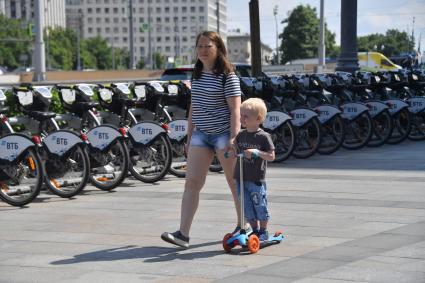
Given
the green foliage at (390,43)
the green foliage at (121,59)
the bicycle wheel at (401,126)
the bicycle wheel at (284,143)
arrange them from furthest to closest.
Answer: the green foliage at (121,59)
the green foliage at (390,43)
the bicycle wheel at (401,126)
the bicycle wheel at (284,143)

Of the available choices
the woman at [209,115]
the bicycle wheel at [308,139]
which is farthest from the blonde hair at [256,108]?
the bicycle wheel at [308,139]

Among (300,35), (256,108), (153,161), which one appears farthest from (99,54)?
(256,108)

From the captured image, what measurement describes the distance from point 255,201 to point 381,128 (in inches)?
311

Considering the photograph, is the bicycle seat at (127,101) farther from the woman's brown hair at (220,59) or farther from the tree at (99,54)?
the tree at (99,54)

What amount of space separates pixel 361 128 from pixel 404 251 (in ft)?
24.4

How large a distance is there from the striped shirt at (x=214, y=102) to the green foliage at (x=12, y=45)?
101553 millimetres

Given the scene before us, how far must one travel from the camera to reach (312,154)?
12.2 m

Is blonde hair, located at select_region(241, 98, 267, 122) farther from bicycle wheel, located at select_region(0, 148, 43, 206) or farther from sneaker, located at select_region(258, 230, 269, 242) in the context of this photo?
bicycle wheel, located at select_region(0, 148, 43, 206)

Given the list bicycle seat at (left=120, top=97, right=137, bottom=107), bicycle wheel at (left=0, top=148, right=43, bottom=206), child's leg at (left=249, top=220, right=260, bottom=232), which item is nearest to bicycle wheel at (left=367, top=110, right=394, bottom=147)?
bicycle seat at (left=120, top=97, right=137, bottom=107)

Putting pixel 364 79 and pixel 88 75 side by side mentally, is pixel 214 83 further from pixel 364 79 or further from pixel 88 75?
pixel 88 75

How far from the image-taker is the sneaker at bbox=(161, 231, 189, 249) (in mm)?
6254

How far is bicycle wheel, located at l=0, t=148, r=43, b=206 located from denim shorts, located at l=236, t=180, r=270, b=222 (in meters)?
2.97

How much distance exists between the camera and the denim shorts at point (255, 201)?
624cm

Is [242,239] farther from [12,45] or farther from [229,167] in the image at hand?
[12,45]
